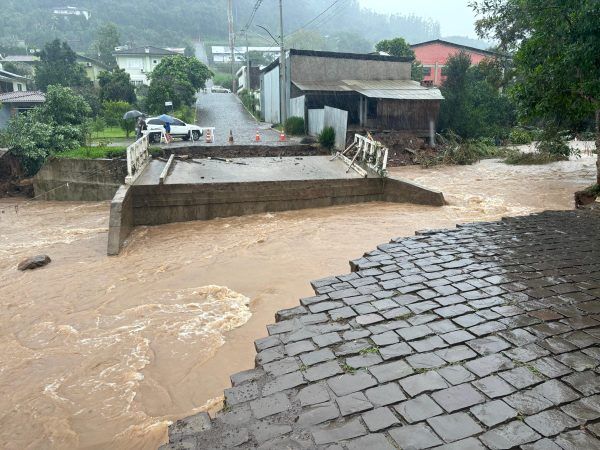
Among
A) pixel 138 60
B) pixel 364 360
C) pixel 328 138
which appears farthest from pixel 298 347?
pixel 138 60

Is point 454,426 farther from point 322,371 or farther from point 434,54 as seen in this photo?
point 434,54

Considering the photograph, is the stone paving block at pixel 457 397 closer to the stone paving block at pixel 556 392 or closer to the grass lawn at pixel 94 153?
the stone paving block at pixel 556 392

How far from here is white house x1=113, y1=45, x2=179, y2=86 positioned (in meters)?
60.1

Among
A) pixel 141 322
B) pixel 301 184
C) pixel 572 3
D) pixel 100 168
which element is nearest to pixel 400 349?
pixel 141 322

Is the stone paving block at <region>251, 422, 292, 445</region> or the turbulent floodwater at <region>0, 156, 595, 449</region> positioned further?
the turbulent floodwater at <region>0, 156, 595, 449</region>

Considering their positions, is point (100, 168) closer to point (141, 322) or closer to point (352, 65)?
point (141, 322)

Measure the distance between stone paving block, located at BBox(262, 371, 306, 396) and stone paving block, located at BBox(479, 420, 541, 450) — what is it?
1.19 metres

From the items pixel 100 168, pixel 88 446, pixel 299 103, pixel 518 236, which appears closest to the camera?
pixel 88 446

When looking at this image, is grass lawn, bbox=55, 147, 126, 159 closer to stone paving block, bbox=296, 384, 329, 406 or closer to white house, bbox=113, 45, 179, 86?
stone paving block, bbox=296, 384, 329, 406

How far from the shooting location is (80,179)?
18359 mm

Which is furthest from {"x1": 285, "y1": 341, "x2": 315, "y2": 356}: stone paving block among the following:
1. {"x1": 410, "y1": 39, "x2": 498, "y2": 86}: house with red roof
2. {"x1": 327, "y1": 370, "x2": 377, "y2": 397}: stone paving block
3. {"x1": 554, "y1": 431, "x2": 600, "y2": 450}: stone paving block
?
{"x1": 410, "y1": 39, "x2": 498, "y2": 86}: house with red roof

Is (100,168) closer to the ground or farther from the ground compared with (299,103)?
closer to the ground

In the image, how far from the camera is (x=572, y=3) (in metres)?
8.88

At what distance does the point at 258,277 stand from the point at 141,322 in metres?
2.47
